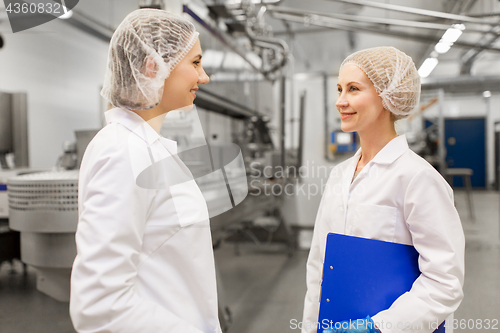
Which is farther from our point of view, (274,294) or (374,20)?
(274,294)

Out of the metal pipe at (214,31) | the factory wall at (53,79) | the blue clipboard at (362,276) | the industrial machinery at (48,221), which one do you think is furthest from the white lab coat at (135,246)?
the factory wall at (53,79)

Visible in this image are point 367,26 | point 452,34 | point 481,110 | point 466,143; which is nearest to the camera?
point 452,34

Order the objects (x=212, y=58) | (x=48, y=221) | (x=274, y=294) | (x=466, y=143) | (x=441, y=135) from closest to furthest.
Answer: (x=48, y=221) < (x=274, y=294) < (x=441, y=135) < (x=212, y=58) < (x=466, y=143)

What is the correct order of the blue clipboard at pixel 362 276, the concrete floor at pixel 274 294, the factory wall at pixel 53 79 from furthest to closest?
1. the factory wall at pixel 53 79
2. the concrete floor at pixel 274 294
3. the blue clipboard at pixel 362 276

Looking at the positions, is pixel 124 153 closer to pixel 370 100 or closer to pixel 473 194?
pixel 370 100

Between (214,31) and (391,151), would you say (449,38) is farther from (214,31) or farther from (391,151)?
(214,31)

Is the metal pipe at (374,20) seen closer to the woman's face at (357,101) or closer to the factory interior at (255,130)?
the factory interior at (255,130)

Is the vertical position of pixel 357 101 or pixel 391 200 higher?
pixel 357 101

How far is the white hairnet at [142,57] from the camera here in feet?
2.49

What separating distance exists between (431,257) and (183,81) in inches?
27.1

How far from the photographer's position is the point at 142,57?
767mm

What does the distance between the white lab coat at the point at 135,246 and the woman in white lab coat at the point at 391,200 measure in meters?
0.40

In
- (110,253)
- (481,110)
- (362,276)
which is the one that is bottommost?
(362,276)

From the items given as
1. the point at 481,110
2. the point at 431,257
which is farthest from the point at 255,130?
the point at 431,257
